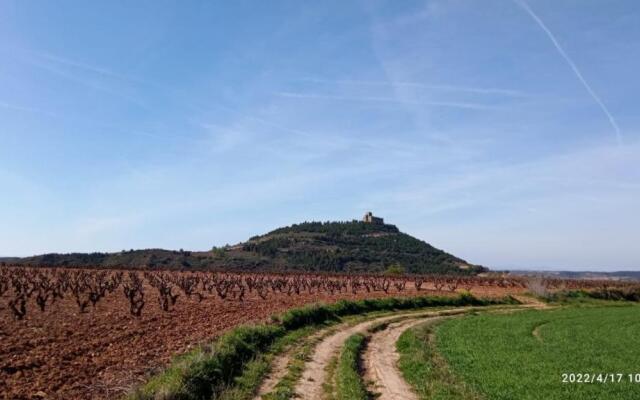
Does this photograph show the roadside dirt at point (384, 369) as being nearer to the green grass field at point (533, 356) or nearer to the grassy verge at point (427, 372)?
the grassy verge at point (427, 372)

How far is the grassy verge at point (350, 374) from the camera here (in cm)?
1435

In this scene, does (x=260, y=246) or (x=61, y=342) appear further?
(x=260, y=246)

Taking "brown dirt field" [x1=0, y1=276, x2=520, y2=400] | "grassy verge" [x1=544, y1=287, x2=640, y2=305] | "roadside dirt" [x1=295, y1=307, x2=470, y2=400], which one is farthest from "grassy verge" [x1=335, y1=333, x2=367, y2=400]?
"grassy verge" [x1=544, y1=287, x2=640, y2=305]

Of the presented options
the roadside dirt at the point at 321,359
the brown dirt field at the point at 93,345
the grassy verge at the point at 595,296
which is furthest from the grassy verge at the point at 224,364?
the grassy verge at the point at 595,296

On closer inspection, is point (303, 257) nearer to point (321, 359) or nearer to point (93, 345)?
point (321, 359)

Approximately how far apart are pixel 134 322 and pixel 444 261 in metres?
155

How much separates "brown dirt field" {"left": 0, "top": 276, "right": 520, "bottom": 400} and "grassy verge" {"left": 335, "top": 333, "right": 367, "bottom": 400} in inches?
218

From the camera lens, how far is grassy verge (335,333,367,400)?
14.3 metres

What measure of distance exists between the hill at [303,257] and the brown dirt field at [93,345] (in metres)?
86.6

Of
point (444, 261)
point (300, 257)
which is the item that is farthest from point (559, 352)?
point (444, 261)

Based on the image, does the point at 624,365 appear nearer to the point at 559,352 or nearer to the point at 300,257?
the point at 559,352

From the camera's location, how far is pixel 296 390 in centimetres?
1462

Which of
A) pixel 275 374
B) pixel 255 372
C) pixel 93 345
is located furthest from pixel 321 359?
pixel 93 345

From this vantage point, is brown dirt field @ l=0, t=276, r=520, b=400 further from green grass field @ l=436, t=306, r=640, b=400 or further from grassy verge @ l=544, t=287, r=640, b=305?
grassy verge @ l=544, t=287, r=640, b=305
